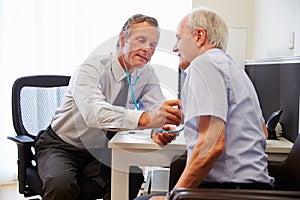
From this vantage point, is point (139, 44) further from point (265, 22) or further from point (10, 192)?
point (10, 192)

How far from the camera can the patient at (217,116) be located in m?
1.20

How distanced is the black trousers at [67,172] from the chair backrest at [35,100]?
174 millimetres

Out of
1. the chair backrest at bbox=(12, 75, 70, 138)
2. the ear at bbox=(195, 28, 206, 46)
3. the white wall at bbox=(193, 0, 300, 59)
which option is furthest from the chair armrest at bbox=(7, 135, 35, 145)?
the white wall at bbox=(193, 0, 300, 59)

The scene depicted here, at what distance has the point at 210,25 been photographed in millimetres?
1292

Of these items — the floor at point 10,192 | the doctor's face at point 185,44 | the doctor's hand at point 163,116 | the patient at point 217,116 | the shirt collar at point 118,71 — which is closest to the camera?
the patient at point 217,116

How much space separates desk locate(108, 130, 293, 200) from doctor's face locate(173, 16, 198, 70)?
1.26 feet

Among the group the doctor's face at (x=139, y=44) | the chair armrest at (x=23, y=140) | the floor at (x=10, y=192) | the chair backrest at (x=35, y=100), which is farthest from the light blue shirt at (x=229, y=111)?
the floor at (x=10, y=192)

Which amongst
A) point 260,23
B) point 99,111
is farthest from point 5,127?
point 260,23

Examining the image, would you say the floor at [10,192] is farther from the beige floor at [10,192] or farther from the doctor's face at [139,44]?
the doctor's face at [139,44]

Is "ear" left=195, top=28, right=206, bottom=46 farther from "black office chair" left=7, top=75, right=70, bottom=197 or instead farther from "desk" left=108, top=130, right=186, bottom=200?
"black office chair" left=7, top=75, right=70, bottom=197

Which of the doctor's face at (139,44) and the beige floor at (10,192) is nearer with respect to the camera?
the doctor's face at (139,44)

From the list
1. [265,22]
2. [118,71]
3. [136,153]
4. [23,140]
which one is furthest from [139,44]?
[265,22]

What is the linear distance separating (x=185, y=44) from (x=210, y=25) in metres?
0.11

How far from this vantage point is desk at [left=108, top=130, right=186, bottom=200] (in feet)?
5.14
